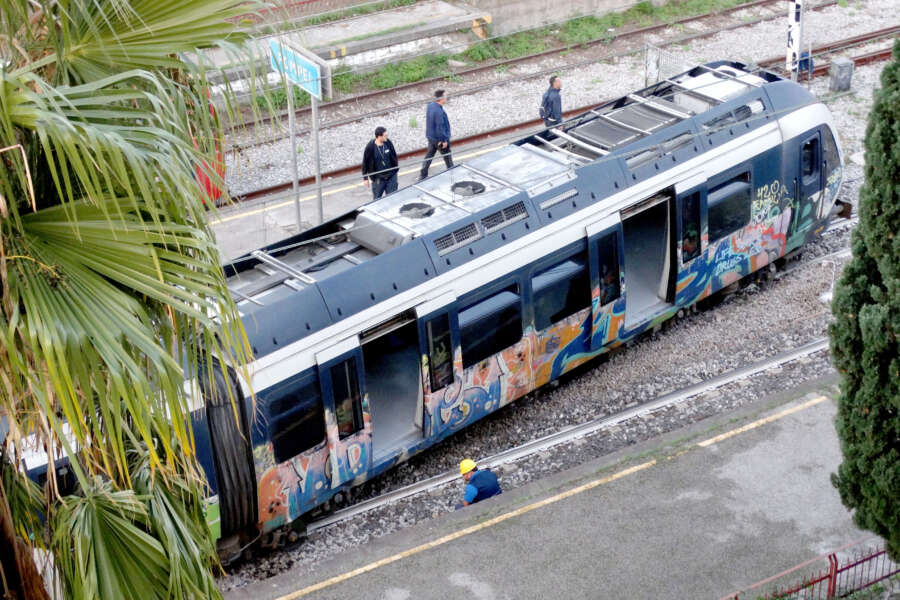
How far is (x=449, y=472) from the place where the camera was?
561 inches

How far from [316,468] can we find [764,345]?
7163mm

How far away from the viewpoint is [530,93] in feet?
79.3

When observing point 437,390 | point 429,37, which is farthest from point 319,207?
point 429,37

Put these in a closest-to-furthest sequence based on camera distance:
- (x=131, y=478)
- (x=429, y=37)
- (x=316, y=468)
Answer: (x=131, y=478) < (x=316, y=468) < (x=429, y=37)

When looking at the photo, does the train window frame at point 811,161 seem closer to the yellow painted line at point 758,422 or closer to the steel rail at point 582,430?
the steel rail at point 582,430

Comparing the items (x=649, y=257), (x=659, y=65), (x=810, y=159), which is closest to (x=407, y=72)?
(x=659, y=65)

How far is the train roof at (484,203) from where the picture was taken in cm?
1216

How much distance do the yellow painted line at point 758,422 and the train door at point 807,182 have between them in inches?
135

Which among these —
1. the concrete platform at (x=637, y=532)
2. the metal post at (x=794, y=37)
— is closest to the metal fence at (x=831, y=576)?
the concrete platform at (x=637, y=532)

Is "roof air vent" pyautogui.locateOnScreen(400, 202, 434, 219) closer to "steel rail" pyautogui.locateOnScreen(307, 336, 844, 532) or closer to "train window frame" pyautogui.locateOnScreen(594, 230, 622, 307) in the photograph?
"train window frame" pyautogui.locateOnScreen(594, 230, 622, 307)

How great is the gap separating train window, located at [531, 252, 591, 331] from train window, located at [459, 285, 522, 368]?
13.8 inches

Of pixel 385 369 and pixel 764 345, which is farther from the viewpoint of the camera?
pixel 764 345

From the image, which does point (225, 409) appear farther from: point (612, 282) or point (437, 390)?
point (612, 282)

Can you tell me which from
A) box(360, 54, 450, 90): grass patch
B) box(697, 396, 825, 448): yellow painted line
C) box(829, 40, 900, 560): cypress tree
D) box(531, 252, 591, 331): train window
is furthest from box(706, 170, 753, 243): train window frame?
box(360, 54, 450, 90): grass patch
